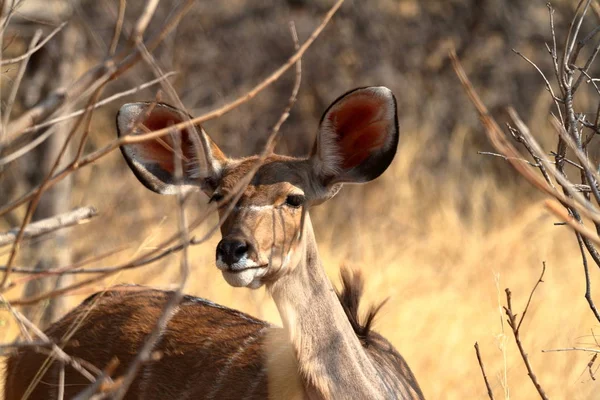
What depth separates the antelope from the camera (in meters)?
2.97

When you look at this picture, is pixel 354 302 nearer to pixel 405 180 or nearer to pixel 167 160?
pixel 167 160

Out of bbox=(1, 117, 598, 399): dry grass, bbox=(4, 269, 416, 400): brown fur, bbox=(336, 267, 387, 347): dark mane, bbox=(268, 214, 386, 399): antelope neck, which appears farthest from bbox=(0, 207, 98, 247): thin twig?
bbox=(1, 117, 598, 399): dry grass

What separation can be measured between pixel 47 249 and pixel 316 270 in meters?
2.48

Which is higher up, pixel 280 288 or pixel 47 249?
pixel 47 249

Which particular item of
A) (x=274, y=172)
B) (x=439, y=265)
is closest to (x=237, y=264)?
(x=274, y=172)

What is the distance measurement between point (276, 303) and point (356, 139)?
59 cm

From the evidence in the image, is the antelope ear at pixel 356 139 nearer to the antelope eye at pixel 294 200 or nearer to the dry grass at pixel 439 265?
the antelope eye at pixel 294 200

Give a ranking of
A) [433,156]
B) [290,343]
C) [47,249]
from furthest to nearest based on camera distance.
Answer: [433,156] → [47,249] → [290,343]

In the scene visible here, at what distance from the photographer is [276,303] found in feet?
10.1

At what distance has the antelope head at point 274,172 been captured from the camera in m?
2.94

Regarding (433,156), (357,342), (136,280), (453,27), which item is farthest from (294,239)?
(453,27)

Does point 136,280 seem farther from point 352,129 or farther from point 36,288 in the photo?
point 352,129

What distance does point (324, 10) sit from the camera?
29.4 feet

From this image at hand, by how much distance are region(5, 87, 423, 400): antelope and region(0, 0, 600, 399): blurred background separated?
4.15 ft
